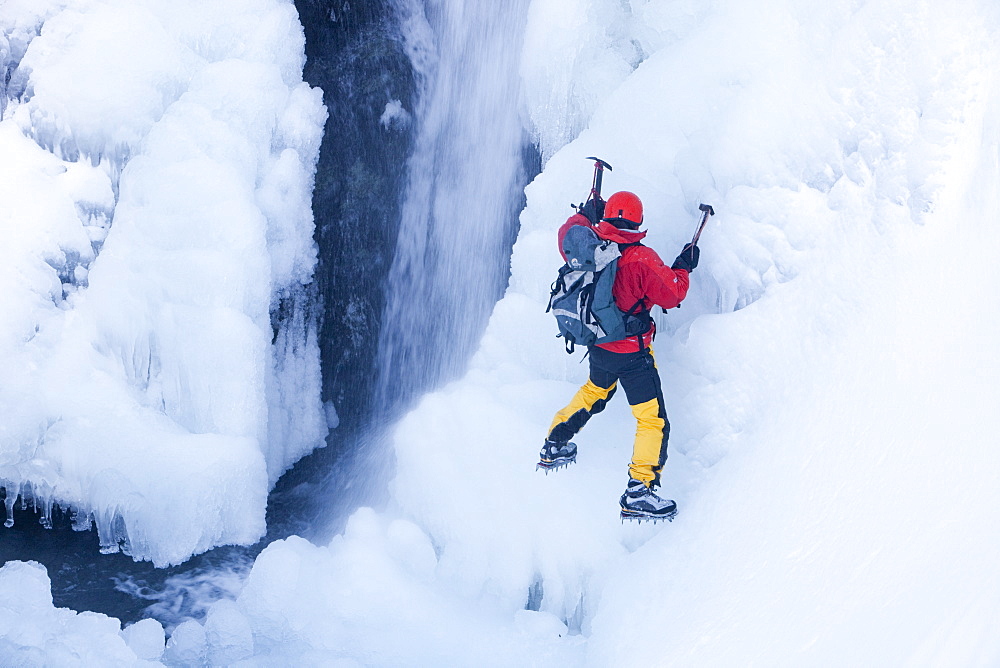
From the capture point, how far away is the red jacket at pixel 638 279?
117 inches

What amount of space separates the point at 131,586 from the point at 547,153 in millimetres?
3685

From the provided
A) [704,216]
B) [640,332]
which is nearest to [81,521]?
[640,332]

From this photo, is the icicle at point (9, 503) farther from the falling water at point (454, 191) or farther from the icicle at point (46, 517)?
the falling water at point (454, 191)

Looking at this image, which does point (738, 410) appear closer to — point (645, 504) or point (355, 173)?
point (645, 504)

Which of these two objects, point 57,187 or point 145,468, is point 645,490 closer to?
point 145,468

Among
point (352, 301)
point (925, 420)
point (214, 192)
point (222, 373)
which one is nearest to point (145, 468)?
point (222, 373)

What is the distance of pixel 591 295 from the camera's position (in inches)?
119

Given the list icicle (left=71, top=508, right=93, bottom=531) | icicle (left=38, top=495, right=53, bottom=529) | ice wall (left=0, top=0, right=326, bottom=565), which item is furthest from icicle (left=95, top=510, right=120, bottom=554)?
icicle (left=38, top=495, right=53, bottom=529)

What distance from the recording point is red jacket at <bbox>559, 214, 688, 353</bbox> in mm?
2969

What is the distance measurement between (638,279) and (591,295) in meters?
0.20

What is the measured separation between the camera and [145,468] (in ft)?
14.7

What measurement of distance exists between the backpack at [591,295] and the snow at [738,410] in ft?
1.49

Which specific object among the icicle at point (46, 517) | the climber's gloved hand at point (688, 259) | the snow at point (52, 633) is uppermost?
the climber's gloved hand at point (688, 259)

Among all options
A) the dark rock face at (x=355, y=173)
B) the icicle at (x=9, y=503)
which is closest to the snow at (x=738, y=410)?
the icicle at (x=9, y=503)
